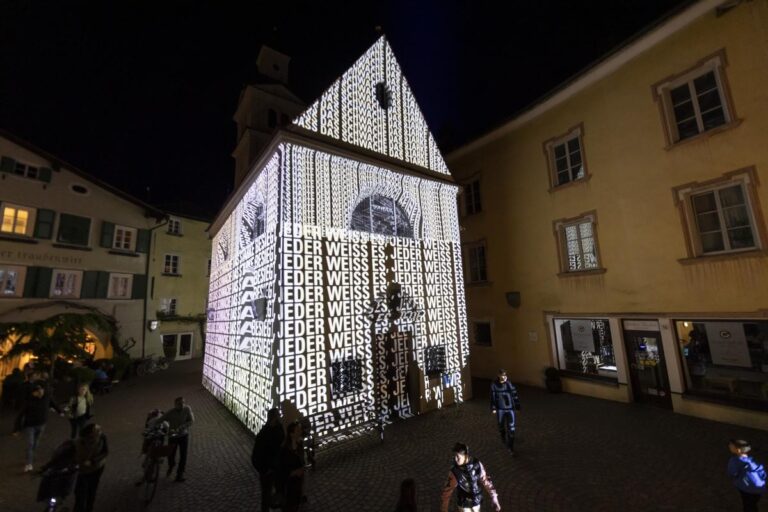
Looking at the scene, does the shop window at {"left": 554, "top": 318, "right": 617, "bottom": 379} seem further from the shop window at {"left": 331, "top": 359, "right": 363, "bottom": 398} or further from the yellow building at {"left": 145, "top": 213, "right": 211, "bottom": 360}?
the yellow building at {"left": 145, "top": 213, "right": 211, "bottom": 360}

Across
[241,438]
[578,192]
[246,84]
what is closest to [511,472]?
[241,438]

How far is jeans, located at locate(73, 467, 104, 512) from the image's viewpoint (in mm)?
5637

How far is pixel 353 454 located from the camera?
27.0ft

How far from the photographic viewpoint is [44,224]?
1748cm

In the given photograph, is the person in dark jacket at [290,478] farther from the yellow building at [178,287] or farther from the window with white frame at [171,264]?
the window with white frame at [171,264]

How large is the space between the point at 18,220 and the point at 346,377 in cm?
1919

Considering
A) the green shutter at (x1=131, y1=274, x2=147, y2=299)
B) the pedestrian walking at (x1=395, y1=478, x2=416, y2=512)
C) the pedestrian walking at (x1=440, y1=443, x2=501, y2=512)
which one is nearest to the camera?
the pedestrian walking at (x1=395, y1=478, x2=416, y2=512)

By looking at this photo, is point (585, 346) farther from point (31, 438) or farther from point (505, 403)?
point (31, 438)

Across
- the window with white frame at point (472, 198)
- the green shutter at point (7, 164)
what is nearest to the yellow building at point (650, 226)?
the window with white frame at point (472, 198)

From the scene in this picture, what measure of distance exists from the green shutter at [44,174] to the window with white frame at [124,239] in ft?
13.2

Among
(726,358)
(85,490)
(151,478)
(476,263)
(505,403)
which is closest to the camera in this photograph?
(85,490)

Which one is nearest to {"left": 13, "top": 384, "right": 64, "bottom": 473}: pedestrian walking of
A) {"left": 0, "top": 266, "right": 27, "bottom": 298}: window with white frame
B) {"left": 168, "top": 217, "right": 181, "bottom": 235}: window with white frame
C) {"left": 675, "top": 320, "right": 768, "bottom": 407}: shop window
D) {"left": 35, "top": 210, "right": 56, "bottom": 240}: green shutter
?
{"left": 0, "top": 266, "right": 27, "bottom": 298}: window with white frame

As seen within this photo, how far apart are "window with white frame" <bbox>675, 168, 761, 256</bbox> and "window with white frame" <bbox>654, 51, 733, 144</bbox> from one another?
1.71m

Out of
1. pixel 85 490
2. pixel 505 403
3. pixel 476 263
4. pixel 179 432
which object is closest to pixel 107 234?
pixel 179 432
